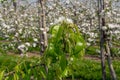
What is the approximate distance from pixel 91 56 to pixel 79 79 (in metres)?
8.78

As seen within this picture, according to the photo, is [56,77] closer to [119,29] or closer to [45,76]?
[45,76]

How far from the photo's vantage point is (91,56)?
22.8m

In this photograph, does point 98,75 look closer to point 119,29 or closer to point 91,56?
point 119,29

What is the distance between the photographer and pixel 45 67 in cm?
179

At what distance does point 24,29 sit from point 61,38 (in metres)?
10.1

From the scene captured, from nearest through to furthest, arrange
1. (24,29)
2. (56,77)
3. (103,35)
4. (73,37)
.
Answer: (73,37), (56,77), (103,35), (24,29)

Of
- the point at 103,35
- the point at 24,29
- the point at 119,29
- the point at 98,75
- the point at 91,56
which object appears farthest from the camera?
the point at 91,56

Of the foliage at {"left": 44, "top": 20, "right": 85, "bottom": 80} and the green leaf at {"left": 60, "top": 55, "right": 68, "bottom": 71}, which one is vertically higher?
the foliage at {"left": 44, "top": 20, "right": 85, "bottom": 80}

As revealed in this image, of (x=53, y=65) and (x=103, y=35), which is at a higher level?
(x=53, y=65)

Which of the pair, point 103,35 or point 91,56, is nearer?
point 103,35

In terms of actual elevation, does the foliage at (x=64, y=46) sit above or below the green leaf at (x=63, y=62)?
above

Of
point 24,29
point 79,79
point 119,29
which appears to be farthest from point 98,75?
point 119,29

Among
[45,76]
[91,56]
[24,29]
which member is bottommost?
[91,56]

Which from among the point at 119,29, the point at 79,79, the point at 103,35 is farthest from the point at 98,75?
the point at 103,35
